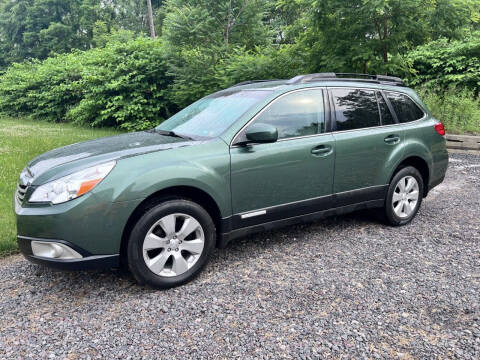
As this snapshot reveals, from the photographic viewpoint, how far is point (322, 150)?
12.5 feet

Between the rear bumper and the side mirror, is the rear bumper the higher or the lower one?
the lower one

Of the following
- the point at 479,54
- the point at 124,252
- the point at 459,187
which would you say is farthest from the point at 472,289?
the point at 479,54

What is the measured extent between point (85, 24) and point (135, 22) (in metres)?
6.06

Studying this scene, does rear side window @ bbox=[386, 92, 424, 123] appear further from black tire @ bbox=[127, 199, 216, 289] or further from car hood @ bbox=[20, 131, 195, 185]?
black tire @ bbox=[127, 199, 216, 289]

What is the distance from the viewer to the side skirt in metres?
3.45

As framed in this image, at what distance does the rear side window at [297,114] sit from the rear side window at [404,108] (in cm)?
110

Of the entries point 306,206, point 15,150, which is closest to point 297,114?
point 306,206

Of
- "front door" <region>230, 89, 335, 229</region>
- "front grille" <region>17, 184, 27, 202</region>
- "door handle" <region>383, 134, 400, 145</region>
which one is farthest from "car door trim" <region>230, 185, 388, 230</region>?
"front grille" <region>17, 184, 27, 202</region>

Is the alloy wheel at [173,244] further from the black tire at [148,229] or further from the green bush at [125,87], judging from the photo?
the green bush at [125,87]

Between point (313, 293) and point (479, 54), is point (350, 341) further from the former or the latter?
point (479, 54)

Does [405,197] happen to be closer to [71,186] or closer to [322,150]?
[322,150]

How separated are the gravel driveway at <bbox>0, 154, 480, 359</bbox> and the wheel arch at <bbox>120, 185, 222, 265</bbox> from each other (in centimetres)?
45

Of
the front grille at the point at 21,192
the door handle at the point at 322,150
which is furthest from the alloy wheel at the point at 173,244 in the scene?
the door handle at the point at 322,150

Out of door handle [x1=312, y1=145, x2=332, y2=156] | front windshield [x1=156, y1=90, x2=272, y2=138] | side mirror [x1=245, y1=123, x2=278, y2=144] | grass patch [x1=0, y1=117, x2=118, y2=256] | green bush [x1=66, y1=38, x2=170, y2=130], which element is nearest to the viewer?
side mirror [x1=245, y1=123, x2=278, y2=144]
